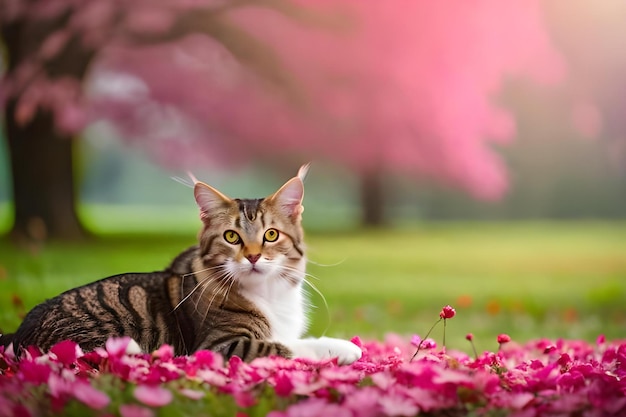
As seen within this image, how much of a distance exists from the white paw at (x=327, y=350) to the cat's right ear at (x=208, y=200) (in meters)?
0.58

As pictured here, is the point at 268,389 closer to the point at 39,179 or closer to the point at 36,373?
the point at 36,373

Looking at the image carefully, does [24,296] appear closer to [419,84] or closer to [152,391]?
[152,391]

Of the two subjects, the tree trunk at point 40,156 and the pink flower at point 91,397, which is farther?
the tree trunk at point 40,156

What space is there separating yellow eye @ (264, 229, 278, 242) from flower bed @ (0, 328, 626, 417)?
0.49 metres

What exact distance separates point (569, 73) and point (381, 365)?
27.0ft

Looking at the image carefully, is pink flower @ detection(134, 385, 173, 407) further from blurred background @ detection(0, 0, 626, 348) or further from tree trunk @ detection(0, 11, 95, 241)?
tree trunk @ detection(0, 11, 95, 241)

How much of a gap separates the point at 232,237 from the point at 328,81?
602 cm

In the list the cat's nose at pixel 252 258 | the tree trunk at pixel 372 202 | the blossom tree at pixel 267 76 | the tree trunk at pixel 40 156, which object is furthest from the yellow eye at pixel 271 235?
the tree trunk at pixel 372 202

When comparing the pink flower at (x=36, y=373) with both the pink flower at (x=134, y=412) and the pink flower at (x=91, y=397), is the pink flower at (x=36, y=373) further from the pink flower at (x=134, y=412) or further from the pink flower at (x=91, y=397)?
the pink flower at (x=134, y=412)

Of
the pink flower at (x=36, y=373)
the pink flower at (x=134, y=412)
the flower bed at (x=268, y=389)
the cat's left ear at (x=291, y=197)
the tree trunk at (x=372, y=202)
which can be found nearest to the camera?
the pink flower at (x=134, y=412)

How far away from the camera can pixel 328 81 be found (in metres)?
8.66

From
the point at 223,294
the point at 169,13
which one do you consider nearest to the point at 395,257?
the point at 169,13

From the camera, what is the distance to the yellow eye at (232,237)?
2.85 metres

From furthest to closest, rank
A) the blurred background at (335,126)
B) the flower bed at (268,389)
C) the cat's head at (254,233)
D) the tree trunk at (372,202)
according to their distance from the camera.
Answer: the tree trunk at (372,202), the blurred background at (335,126), the cat's head at (254,233), the flower bed at (268,389)
